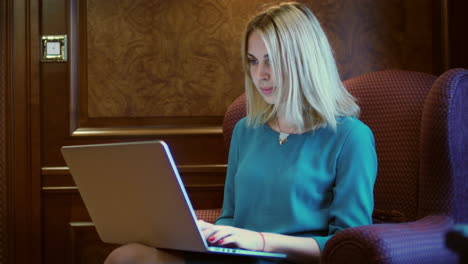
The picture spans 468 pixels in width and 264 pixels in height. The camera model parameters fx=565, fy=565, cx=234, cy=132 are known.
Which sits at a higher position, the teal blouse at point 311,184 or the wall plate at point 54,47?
the wall plate at point 54,47

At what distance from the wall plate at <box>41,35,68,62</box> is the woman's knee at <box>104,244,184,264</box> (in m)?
1.19

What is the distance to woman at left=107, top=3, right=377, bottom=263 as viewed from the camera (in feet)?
4.25

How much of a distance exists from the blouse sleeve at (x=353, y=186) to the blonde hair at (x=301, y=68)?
9 cm

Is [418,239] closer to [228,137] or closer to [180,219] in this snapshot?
[180,219]

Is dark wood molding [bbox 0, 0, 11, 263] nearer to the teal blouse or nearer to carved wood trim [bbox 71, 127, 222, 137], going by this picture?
carved wood trim [bbox 71, 127, 222, 137]

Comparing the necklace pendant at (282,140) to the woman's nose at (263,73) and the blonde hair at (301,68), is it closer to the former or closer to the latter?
the blonde hair at (301,68)

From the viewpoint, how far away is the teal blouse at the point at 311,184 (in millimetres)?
1295

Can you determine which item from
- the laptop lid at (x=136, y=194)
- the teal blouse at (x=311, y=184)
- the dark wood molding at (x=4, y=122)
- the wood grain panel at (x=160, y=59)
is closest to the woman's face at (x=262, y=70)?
the teal blouse at (x=311, y=184)

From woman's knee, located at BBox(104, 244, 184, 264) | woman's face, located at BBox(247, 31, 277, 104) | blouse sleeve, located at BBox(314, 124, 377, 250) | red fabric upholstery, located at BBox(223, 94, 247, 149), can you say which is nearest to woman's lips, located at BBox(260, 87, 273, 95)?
woman's face, located at BBox(247, 31, 277, 104)

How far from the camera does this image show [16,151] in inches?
86.1

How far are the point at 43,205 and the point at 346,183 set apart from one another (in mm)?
1363

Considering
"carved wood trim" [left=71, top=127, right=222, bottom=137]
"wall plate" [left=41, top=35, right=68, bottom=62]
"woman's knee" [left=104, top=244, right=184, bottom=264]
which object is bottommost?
"woman's knee" [left=104, top=244, right=184, bottom=264]

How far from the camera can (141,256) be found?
1172mm

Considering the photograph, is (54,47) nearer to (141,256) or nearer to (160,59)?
(160,59)
